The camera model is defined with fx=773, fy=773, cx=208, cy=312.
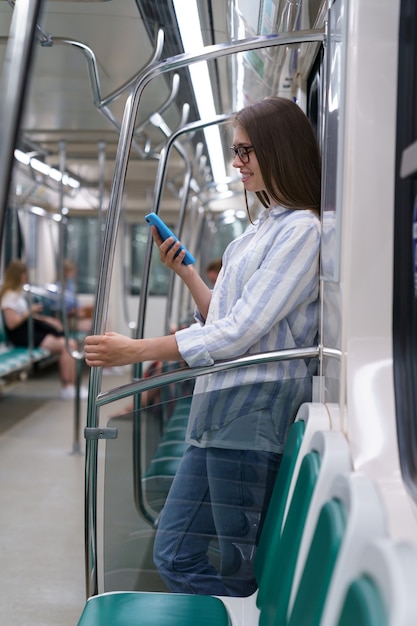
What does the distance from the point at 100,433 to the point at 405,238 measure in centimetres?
103

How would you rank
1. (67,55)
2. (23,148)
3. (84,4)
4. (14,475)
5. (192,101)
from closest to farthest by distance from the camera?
(84,4)
(67,55)
(192,101)
(14,475)
(23,148)

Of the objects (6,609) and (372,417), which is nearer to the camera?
(372,417)

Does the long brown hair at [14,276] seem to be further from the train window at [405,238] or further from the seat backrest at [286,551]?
the train window at [405,238]

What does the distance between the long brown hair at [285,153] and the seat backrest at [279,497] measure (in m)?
0.57

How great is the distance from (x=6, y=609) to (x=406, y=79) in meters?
2.51

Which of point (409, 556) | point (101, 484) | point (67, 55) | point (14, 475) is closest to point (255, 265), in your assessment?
point (101, 484)

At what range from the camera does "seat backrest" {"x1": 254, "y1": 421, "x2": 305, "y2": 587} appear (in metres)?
1.58

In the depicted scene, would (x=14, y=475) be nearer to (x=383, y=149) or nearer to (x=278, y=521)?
(x=278, y=521)

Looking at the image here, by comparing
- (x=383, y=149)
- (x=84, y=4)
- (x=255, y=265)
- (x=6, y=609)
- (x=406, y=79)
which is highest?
(x=84, y=4)

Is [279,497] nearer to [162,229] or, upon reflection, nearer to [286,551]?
[286,551]

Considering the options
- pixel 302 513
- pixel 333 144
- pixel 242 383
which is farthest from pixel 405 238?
pixel 242 383

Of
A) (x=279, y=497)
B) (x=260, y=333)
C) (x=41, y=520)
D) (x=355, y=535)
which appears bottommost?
(x=41, y=520)

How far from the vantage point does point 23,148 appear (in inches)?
225

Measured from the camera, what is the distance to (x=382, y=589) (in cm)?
77
